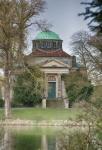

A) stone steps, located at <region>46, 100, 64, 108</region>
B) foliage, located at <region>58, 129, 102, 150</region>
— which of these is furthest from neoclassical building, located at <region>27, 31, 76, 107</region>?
foliage, located at <region>58, 129, 102, 150</region>

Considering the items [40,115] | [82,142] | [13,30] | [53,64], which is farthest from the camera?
[53,64]

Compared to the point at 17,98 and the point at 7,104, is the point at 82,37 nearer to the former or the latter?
the point at 17,98

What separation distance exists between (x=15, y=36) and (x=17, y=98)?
Result: 848 inches

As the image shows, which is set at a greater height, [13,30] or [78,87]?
[13,30]

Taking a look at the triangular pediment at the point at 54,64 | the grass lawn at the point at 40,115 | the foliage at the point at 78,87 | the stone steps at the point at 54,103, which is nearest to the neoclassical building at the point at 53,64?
the triangular pediment at the point at 54,64

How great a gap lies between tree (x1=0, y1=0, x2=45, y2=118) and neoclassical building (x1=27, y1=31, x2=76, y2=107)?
77.8 feet

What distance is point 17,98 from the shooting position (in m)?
71.2

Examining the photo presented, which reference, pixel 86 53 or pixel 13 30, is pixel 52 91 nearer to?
pixel 86 53

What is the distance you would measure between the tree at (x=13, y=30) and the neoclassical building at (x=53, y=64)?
2372cm

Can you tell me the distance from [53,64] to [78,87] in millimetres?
16411

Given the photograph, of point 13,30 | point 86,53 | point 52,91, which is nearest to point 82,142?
point 13,30

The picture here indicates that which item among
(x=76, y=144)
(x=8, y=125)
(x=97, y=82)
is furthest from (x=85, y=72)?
(x=76, y=144)

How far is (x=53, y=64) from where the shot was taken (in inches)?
3332

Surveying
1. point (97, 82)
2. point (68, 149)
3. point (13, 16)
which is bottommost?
point (68, 149)
